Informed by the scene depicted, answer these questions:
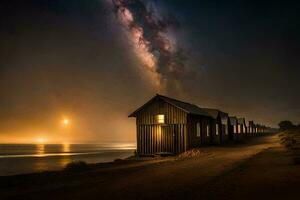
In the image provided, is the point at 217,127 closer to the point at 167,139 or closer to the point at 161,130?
the point at 167,139

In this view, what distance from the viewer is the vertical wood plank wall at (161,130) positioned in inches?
1358

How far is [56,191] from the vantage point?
13.3 meters

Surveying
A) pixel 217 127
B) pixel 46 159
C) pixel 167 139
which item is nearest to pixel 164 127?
pixel 167 139

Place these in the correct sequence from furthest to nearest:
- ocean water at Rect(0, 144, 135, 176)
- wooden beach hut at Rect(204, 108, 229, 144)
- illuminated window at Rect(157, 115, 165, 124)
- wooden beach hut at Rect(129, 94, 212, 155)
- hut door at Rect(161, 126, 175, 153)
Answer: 1. wooden beach hut at Rect(204, 108, 229, 144)
2. ocean water at Rect(0, 144, 135, 176)
3. illuminated window at Rect(157, 115, 165, 124)
4. hut door at Rect(161, 126, 175, 153)
5. wooden beach hut at Rect(129, 94, 212, 155)

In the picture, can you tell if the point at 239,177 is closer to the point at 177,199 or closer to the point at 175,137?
the point at 177,199

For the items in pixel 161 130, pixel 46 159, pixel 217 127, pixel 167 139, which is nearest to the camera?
pixel 167 139

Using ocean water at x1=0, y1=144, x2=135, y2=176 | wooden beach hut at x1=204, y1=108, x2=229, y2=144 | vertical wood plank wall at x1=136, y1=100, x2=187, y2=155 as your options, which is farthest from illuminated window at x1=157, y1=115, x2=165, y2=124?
ocean water at x1=0, y1=144, x2=135, y2=176

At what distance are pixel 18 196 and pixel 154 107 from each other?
23.7m

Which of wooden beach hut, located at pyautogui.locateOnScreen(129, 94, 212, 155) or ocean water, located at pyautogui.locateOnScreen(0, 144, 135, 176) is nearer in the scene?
wooden beach hut, located at pyautogui.locateOnScreen(129, 94, 212, 155)

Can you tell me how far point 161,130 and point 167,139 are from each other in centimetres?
113

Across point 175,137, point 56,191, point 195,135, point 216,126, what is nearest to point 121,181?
point 56,191

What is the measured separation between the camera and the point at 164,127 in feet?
115

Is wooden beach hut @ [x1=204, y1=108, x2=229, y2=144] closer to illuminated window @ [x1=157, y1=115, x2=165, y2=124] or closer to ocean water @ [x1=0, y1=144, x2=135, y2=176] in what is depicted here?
illuminated window @ [x1=157, y1=115, x2=165, y2=124]

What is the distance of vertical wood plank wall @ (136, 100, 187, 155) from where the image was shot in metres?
34.5
